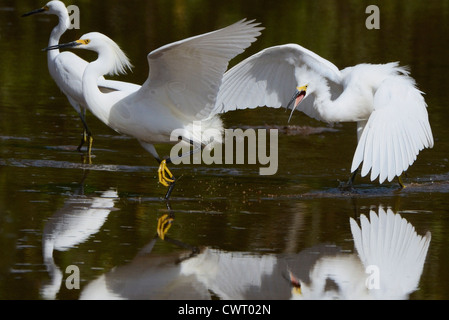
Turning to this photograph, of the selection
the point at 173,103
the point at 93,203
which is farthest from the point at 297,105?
the point at 93,203

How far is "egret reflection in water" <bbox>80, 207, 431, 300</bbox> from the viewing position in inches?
217

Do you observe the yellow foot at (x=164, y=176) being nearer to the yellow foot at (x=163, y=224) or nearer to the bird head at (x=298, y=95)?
the yellow foot at (x=163, y=224)

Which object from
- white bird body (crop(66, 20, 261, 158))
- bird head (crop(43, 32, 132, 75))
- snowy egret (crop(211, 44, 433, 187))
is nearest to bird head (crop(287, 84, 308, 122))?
snowy egret (crop(211, 44, 433, 187))

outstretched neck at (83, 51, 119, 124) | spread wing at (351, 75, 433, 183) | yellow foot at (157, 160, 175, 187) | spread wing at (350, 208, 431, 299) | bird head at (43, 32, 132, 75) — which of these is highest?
bird head at (43, 32, 132, 75)

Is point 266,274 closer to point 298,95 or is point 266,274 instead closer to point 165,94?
point 165,94

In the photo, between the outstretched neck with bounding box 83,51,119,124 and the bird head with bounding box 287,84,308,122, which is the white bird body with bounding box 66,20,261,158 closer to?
the outstretched neck with bounding box 83,51,119,124

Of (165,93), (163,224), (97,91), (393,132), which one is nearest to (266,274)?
(163,224)

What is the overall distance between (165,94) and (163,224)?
1.33m

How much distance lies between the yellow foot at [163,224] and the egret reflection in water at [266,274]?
0.54 ft

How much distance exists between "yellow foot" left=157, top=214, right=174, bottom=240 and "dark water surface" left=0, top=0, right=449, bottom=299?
6 cm

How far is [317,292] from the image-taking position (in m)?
5.58

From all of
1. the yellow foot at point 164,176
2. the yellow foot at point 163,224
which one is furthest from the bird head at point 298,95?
the yellow foot at point 163,224

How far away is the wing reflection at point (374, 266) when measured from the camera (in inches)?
221
